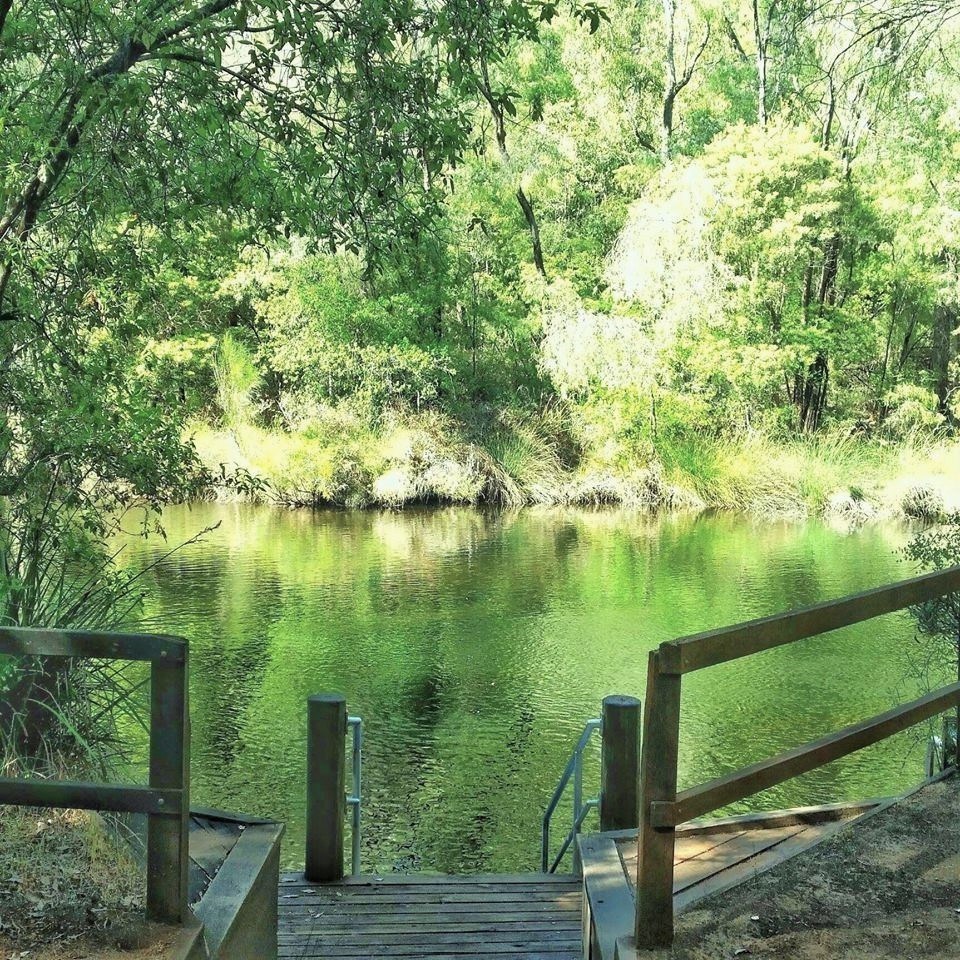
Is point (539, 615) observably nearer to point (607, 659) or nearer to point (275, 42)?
point (607, 659)

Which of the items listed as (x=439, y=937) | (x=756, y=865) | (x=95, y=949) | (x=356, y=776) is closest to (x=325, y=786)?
(x=356, y=776)

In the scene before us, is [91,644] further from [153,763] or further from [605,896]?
[605,896]

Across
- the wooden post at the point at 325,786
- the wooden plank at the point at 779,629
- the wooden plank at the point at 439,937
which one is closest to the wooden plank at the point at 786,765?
the wooden plank at the point at 779,629

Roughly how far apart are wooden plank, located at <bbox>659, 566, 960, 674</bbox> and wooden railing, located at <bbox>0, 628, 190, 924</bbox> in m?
1.32

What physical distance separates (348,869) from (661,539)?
15.1m

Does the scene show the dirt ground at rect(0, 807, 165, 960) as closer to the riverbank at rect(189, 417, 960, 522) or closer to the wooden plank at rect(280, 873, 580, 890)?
the wooden plank at rect(280, 873, 580, 890)

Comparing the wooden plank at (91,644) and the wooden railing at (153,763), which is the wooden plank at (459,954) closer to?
the wooden railing at (153,763)

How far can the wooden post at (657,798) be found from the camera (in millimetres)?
3139

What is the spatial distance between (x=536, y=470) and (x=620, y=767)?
21.8 meters

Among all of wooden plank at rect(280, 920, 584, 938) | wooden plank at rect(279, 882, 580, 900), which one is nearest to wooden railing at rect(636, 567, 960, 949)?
wooden plank at rect(280, 920, 584, 938)

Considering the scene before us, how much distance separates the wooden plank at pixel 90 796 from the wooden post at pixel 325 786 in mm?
2906

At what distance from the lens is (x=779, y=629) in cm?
339

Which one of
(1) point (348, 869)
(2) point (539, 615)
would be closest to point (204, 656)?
(2) point (539, 615)

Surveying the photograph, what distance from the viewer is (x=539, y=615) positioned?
1623 centimetres
